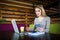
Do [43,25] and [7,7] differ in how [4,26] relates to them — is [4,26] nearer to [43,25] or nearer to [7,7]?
[43,25]

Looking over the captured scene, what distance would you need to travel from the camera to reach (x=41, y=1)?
6266mm

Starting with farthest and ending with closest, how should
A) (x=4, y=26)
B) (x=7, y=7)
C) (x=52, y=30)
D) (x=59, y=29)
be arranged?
(x=7, y=7) → (x=4, y=26) → (x=52, y=30) → (x=59, y=29)

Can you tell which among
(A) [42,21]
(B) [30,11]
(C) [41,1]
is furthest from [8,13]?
(A) [42,21]

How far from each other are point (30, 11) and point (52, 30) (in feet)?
12.7

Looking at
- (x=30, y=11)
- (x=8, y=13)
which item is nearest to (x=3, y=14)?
(x=8, y=13)

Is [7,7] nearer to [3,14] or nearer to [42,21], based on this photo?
[3,14]

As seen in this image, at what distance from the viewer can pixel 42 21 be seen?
2494 mm

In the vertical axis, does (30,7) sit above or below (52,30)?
above

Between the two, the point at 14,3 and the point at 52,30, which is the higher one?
the point at 14,3

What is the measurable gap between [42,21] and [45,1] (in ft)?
12.4

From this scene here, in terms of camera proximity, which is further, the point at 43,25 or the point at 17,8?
the point at 17,8

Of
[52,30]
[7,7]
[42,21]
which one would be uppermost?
[7,7]

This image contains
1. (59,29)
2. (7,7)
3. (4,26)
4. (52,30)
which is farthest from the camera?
(7,7)

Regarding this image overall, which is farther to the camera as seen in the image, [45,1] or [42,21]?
[45,1]
